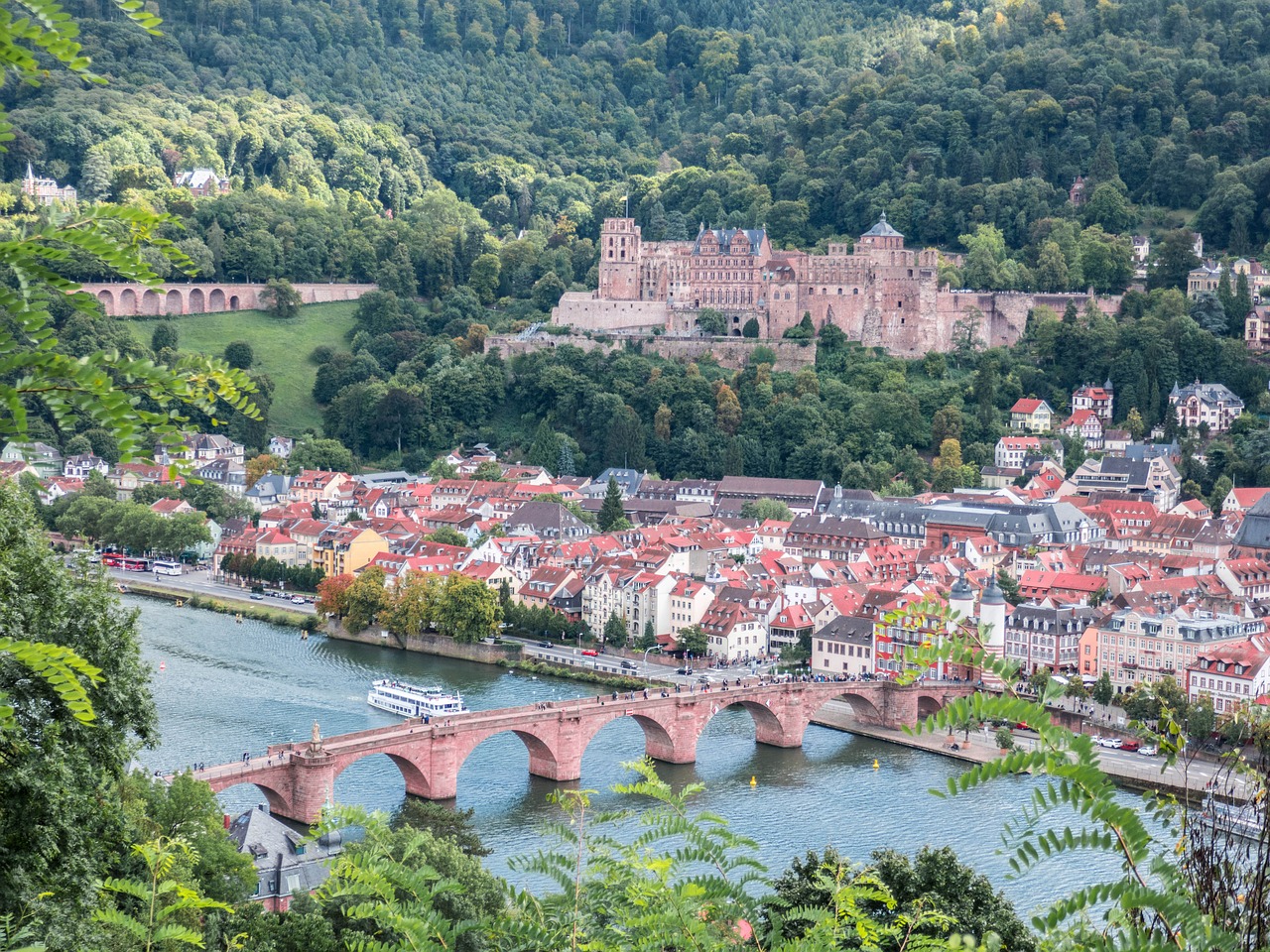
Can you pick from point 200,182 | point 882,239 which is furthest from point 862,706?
point 200,182

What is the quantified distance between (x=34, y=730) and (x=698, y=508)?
1557 inches

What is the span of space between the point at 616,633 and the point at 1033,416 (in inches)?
771

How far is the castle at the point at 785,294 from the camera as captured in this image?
5669cm

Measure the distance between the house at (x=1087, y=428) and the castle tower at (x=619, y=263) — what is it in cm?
1684

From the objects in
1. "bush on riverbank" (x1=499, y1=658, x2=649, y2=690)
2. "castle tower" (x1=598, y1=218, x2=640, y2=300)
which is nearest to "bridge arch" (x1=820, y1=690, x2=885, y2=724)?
"bush on riverbank" (x1=499, y1=658, x2=649, y2=690)

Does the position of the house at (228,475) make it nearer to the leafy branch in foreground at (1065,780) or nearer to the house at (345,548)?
the house at (345,548)

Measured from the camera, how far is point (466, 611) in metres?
37.2

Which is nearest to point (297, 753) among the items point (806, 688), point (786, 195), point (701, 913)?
point (806, 688)

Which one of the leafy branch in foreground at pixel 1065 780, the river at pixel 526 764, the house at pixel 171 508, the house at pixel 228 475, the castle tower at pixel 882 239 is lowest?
the river at pixel 526 764

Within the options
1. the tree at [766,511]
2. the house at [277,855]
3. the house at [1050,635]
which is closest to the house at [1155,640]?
the house at [1050,635]

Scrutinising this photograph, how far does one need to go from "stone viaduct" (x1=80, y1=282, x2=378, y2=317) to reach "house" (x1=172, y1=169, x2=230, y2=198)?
7.17 metres

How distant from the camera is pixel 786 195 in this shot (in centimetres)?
6619

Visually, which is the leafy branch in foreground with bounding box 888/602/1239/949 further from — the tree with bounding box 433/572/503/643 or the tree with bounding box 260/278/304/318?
the tree with bounding box 260/278/304/318

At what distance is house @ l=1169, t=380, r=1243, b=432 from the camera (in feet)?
164
